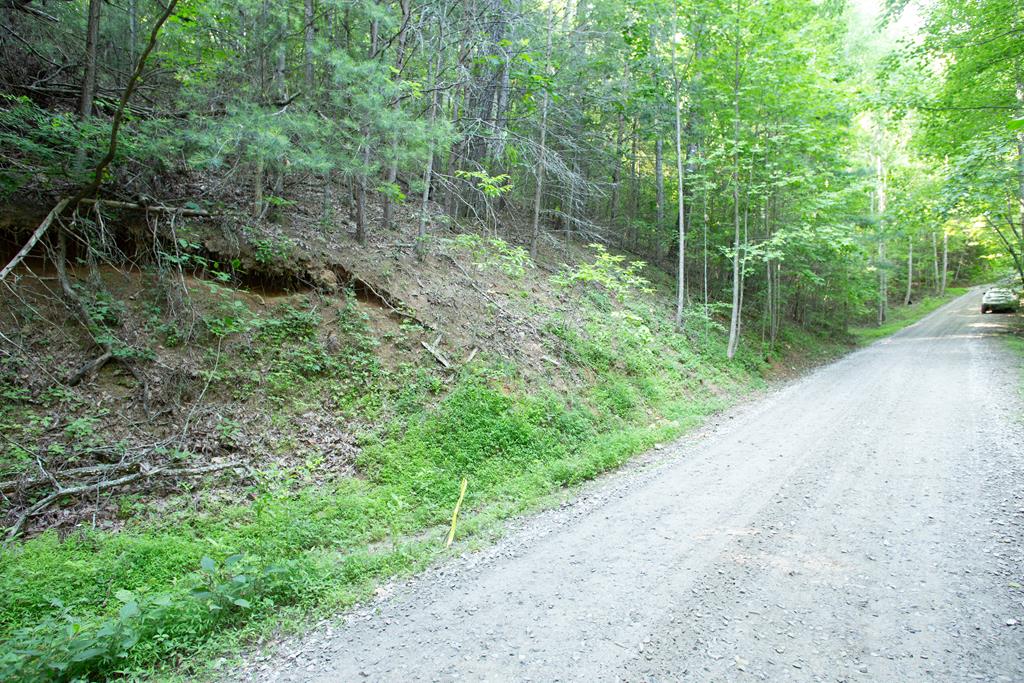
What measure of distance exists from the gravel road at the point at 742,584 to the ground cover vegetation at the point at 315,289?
0.76 meters

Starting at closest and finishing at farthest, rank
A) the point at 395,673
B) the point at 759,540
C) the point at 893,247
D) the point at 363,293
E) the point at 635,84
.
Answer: the point at 395,673
the point at 759,540
the point at 363,293
the point at 635,84
the point at 893,247

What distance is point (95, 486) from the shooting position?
464 cm

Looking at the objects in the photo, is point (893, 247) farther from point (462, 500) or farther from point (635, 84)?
point (462, 500)

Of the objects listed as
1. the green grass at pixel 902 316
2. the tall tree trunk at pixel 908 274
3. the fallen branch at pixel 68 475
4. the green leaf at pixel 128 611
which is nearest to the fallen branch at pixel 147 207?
the fallen branch at pixel 68 475

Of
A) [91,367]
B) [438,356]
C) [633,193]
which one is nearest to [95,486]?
[91,367]

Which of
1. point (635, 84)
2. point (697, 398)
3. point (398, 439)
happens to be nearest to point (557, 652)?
point (398, 439)

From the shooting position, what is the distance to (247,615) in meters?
3.68

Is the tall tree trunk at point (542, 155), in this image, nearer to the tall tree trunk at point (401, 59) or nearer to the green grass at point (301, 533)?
the tall tree trunk at point (401, 59)

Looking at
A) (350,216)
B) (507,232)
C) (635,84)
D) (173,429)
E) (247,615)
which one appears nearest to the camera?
(247,615)

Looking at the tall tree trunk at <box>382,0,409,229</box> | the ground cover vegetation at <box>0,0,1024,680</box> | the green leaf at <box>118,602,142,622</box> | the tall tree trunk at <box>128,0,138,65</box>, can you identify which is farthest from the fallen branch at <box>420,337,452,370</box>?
the tall tree trunk at <box>128,0,138,65</box>

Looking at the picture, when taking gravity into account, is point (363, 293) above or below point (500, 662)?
above

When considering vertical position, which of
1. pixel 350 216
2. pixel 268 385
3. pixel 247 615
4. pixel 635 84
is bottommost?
pixel 247 615

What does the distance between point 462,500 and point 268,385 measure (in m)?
3.04

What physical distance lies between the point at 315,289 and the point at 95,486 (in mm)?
4003
